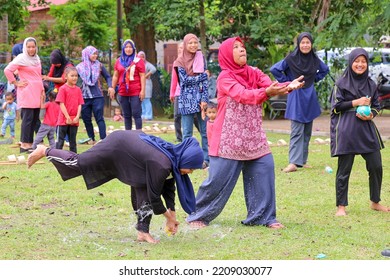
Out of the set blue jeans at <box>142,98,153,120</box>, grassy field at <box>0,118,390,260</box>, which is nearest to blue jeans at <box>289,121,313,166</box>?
grassy field at <box>0,118,390,260</box>

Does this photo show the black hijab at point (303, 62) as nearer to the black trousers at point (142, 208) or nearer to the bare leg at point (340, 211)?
the bare leg at point (340, 211)

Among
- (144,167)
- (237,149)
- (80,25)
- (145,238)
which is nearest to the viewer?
(144,167)

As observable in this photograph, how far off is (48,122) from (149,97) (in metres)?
8.52

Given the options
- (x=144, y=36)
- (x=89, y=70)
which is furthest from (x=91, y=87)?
(x=144, y=36)

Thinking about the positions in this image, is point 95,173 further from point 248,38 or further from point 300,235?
point 248,38

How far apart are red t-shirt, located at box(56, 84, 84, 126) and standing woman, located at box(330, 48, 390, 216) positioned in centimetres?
538

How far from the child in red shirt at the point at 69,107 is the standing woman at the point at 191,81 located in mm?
1883

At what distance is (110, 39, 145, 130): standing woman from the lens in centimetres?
1554

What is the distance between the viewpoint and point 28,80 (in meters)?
14.5

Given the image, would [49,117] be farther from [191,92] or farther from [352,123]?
[352,123]

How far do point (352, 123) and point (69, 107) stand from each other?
5.63 meters

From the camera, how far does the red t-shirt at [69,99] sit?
13578 millimetres

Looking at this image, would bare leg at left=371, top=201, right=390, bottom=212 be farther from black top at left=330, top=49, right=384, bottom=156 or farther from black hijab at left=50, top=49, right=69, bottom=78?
black hijab at left=50, top=49, right=69, bottom=78

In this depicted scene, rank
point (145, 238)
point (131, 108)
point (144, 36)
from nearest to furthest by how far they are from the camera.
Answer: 1. point (145, 238)
2. point (131, 108)
3. point (144, 36)
